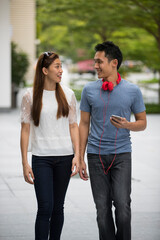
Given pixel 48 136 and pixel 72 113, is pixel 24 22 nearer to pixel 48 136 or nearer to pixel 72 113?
pixel 72 113

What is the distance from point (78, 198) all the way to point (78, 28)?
24.9 m

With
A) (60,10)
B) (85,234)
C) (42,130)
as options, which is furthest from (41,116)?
(60,10)

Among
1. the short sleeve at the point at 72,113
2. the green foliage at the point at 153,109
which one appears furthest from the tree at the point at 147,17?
the short sleeve at the point at 72,113

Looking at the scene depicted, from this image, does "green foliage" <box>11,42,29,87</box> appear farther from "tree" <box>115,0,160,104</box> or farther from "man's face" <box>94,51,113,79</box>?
"man's face" <box>94,51,113,79</box>

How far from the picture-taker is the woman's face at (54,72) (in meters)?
4.61

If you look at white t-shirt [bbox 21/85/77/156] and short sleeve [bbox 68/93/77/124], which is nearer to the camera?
white t-shirt [bbox 21/85/77/156]

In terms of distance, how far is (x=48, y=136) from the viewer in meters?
4.57

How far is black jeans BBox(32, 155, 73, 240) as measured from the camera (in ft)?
14.7

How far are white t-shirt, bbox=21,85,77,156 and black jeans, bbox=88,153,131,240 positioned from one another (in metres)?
0.26

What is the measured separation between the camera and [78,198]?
7.52 meters

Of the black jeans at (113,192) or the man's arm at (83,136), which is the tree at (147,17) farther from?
the black jeans at (113,192)

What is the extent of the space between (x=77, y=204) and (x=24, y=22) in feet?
100

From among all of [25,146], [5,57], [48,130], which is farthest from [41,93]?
[5,57]

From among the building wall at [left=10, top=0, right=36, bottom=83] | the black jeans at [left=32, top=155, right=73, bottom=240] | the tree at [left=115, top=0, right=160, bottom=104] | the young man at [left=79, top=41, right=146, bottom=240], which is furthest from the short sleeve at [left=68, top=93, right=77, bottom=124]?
the building wall at [left=10, top=0, right=36, bottom=83]
